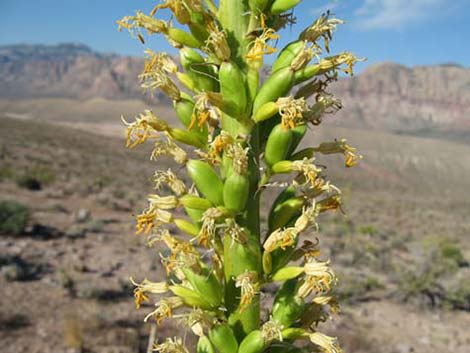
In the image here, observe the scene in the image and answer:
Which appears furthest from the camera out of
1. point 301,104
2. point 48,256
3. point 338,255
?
point 338,255

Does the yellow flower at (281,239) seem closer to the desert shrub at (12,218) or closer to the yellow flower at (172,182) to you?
the yellow flower at (172,182)

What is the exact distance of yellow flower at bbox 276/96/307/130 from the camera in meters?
2.79

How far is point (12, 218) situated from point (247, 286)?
1623cm

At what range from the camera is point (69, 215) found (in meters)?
21.0

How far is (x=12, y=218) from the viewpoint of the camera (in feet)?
54.5

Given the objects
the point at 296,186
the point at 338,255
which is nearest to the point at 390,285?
the point at 338,255

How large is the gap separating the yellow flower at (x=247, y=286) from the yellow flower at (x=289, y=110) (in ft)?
3.12

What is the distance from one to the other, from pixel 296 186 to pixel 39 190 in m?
25.7

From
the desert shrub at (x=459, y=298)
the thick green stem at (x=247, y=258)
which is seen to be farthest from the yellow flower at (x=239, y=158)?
the desert shrub at (x=459, y=298)

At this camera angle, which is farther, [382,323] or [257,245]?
[382,323]

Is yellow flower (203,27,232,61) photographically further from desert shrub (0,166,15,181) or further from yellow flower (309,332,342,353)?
desert shrub (0,166,15,181)

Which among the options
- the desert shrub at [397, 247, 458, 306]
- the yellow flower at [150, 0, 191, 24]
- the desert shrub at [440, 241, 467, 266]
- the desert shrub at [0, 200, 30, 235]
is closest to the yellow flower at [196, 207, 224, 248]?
the yellow flower at [150, 0, 191, 24]

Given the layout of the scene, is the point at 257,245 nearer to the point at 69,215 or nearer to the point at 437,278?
the point at 437,278

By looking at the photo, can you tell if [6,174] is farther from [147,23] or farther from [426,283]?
[147,23]
